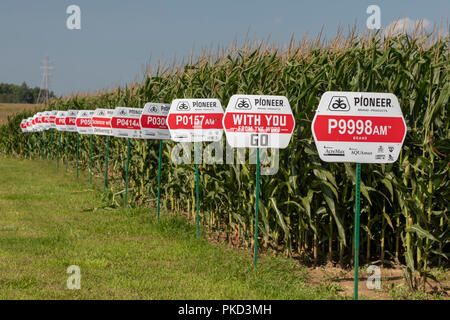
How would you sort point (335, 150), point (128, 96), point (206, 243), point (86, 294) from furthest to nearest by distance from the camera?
1. point (128, 96)
2. point (206, 243)
3. point (86, 294)
4. point (335, 150)

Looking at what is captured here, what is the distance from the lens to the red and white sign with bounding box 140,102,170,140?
37.6 feet

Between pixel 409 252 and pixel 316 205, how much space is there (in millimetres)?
1566

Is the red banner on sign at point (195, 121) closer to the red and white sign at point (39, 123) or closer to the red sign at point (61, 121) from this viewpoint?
the red sign at point (61, 121)

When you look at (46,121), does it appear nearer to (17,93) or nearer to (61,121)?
(61,121)

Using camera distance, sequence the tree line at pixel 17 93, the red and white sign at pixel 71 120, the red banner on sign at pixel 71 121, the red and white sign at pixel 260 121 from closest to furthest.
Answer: the red and white sign at pixel 260 121 < the red and white sign at pixel 71 120 < the red banner on sign at pixel 71 121 < the tree line at pixel 17 93

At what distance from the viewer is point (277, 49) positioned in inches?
382

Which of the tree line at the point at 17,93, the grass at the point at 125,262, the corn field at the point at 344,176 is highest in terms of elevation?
the tree line at the point at 17,93

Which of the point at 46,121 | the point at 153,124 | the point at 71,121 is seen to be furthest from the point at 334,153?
the point at 46,121

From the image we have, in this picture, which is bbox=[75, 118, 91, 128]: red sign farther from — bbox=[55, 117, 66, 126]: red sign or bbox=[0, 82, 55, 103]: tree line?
bbox=[0, 82, 55, 103]: tree line

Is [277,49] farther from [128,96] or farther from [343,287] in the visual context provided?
[128,96]

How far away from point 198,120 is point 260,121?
211cm

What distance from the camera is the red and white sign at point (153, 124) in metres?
11.4

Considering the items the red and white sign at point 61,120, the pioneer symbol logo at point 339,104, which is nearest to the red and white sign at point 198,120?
the pioneer symbol logo at point 339,104
